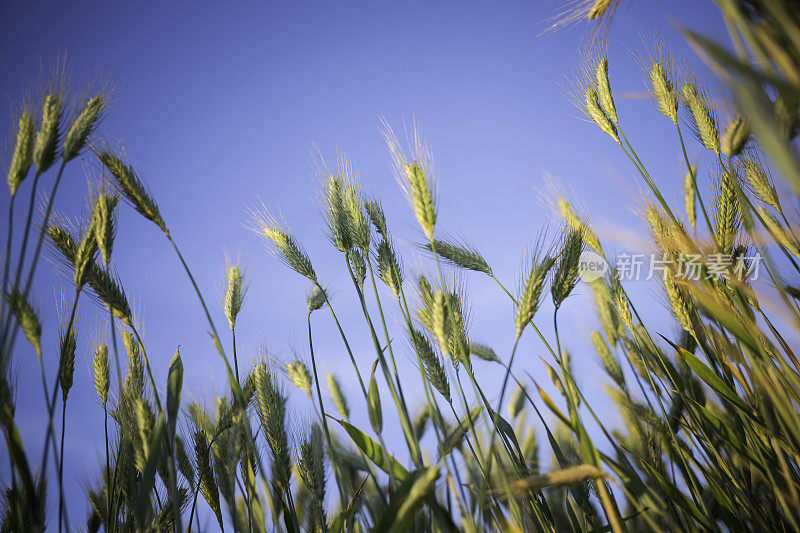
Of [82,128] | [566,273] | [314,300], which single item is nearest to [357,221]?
[314,300]

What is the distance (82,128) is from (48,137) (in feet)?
0.42

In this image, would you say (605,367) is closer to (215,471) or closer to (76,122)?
(215,471)

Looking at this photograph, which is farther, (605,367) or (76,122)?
(605,367)

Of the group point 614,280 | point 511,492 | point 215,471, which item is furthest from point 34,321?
point 614,280

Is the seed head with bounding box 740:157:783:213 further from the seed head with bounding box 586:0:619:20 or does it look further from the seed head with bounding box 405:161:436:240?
the seed head with bounding box 405:161:436:240

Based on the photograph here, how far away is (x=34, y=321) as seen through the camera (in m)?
1.54

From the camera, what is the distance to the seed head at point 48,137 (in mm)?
1394

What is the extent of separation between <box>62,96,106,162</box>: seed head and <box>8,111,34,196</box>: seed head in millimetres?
112

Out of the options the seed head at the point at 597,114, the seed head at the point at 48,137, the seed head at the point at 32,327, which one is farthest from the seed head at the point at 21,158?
the seed head at the point at 597,114

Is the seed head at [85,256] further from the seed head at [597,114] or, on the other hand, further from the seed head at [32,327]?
the seed head at [597,114]

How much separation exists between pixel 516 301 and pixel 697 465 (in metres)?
0.98

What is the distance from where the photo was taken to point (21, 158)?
4.63 ft

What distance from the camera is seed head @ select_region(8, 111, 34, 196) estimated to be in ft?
4.57

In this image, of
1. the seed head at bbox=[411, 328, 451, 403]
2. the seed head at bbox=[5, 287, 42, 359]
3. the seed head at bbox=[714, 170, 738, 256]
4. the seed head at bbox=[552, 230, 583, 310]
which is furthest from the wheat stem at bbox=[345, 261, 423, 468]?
the seed head at bbox=[714, 170, 738, 256]
